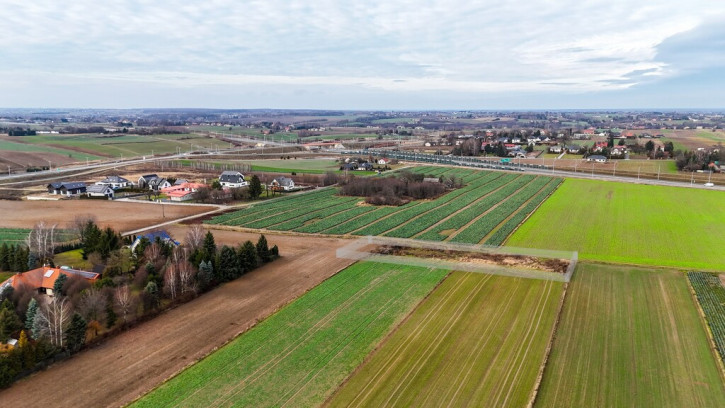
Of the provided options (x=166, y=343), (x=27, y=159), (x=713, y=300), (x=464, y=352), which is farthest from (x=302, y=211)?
(x=27, y=159)

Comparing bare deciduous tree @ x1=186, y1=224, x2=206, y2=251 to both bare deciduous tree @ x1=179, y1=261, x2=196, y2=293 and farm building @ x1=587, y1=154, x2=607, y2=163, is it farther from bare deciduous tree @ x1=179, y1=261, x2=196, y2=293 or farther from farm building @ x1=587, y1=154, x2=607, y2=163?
farm building @ x1=587, y1=154, x2=607, y2=163

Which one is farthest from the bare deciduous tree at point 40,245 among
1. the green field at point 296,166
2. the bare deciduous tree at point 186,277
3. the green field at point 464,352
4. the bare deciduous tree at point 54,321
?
the green field at point 296,166

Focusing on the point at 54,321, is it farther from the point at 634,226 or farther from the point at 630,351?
the point at 634,226

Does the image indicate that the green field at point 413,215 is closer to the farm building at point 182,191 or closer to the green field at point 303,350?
Answer: the farm building at point 182,191

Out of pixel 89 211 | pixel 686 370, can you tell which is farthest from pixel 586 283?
pixel 89 211

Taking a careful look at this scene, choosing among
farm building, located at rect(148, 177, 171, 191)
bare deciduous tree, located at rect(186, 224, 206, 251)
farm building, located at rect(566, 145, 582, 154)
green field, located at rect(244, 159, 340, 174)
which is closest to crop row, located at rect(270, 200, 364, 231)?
bare deciduous tree, located at rect(186, 224, 206, 251)

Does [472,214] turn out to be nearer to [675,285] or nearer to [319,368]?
[675,285]
